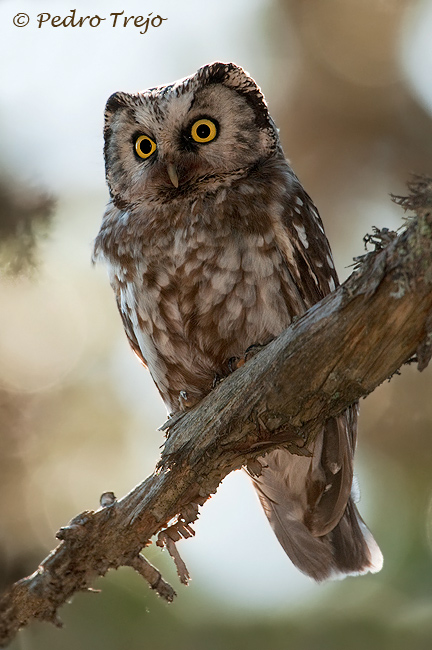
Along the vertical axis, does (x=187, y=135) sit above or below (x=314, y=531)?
above

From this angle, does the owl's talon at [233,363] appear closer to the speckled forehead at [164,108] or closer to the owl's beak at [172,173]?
the owl's beak at [172,173]

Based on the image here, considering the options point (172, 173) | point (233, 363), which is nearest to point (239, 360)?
point (233, 363)

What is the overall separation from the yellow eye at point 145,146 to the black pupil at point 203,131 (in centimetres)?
24

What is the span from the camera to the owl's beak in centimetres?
370

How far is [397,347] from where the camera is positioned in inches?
88.4

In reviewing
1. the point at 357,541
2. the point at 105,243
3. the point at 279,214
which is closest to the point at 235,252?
the point at 279,214

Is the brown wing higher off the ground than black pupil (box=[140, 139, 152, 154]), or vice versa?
black pupil (box=[140, 139, 152, 154])

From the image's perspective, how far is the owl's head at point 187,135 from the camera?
12.6ft

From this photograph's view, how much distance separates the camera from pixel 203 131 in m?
3.95

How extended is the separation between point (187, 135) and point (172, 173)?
0.31m

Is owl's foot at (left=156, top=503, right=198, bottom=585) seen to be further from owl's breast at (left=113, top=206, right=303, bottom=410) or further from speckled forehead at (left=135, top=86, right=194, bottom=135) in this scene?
speckled forehead at (left=135, top=86, right=194, bottom=135)

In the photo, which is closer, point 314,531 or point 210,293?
point 210,293

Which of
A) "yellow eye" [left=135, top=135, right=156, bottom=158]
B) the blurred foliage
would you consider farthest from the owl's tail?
"yellow eye" [left=135, top=135, right=156, bottom=158]

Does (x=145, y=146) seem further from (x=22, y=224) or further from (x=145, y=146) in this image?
(x=22, y=224)
